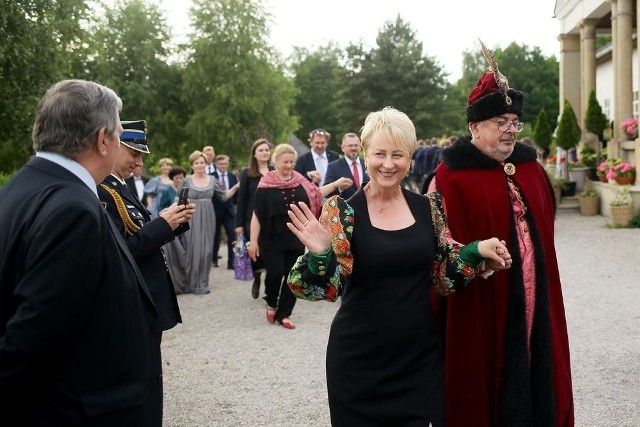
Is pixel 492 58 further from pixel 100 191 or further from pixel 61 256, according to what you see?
pixel 61 256

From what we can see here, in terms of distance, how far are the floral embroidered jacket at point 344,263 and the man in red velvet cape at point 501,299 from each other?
10.4 inches

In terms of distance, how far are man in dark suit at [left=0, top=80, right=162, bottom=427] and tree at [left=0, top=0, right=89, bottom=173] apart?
14.3m

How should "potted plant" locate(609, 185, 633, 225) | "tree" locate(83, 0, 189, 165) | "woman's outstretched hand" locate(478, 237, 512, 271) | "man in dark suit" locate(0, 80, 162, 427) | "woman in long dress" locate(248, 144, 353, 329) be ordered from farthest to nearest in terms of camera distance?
"tree" locate(83, 0, 189, 165) < "potted plant" locate(609, 185, 633, 225) < "woman in long dress" locate(248, 144, 353, 329) < "woman's outstretched hand" locate(478, 237, 512, 271) < "man in dark suit" locate(0, 80, 162, 427)

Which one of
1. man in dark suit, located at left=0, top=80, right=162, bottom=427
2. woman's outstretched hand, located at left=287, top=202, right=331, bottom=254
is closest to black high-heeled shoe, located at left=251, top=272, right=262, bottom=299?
woman's outstretched hand, located at left=287, top=202, right=331, bottom=254

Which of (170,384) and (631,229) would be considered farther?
(631,229)

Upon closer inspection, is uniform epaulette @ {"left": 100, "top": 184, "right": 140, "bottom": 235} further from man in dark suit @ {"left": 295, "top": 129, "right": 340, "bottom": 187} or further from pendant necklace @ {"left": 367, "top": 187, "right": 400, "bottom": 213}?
man in dark suit @ {"left": 295, "top": 129, "right": 340, "bottom": 187}

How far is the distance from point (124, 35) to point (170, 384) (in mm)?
40843

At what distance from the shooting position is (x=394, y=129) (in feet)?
10.8

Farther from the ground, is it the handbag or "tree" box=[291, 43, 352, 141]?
"tree" box=[291, 43, 352, 141]

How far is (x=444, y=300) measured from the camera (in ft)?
12.1

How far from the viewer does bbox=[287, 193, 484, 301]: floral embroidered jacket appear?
Result: 3.12 m

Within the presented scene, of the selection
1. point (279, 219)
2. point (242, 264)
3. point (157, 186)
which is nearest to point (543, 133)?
point (157, 186)

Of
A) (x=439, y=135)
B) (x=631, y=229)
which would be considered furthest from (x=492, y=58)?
(x=439, y=135)

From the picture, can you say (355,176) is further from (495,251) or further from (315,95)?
(315,95)
